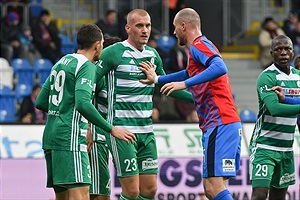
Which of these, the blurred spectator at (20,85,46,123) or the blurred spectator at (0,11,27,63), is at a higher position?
the blurred spectator at (0,11,27,63)

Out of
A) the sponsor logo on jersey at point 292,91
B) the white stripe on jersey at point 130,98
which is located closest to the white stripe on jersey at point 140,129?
the white stripe on jersey at point 130,98

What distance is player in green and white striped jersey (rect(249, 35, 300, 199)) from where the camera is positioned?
10.1m

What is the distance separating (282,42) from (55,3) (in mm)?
13947

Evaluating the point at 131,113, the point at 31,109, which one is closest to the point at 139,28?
Answer: the point at 131,113

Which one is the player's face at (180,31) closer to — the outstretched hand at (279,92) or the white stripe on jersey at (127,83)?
the white stripe on jersey at (127,83)

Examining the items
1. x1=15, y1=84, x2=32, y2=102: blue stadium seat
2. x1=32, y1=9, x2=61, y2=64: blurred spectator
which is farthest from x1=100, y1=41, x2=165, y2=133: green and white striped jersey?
x1=32, y1=9, x2=61, y2=64: blurred spectator

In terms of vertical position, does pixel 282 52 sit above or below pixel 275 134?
above

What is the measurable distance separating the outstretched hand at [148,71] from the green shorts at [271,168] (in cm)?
153

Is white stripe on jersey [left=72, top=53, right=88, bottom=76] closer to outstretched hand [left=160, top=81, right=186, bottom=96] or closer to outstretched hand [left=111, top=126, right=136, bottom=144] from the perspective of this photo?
outstretched hand [left=111, top=126, right=136, bottom=144]

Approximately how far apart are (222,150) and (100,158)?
A: 1645 mm

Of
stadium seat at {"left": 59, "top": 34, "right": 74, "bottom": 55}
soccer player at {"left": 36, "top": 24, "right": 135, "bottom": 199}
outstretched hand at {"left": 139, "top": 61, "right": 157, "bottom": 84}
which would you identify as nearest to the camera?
soccer player at {"left": 36, "top": 24, "right": 135, "bottom": 199}

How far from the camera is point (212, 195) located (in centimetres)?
925

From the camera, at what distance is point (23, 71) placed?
19078 millimetres

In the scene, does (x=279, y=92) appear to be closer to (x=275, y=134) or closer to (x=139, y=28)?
(x=275, y=134)
